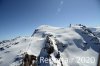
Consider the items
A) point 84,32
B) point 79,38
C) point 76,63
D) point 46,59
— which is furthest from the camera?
point 84,32

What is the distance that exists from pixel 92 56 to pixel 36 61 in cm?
7022

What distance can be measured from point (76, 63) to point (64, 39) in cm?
4708

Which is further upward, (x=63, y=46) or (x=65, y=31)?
(x=65, y=31)

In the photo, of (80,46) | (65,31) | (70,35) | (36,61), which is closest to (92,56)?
(80,46)

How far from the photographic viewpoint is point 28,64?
252 feet

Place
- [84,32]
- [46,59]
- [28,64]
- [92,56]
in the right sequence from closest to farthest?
[28,64] → [46,59] → [92,56] → [84,32]

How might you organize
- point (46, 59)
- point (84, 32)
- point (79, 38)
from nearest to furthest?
point (46, 59) → point (79, 38) → point (84, 32)

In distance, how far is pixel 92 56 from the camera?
132375 mm

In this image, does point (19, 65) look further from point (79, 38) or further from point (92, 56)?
point (79, 38)

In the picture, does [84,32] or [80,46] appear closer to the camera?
[80,46]

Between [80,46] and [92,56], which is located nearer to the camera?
[92,56]

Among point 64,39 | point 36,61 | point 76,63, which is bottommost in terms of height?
point 76,63

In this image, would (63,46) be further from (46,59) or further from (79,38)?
(46,59)

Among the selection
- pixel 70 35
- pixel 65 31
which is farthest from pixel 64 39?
pixel 65 31
